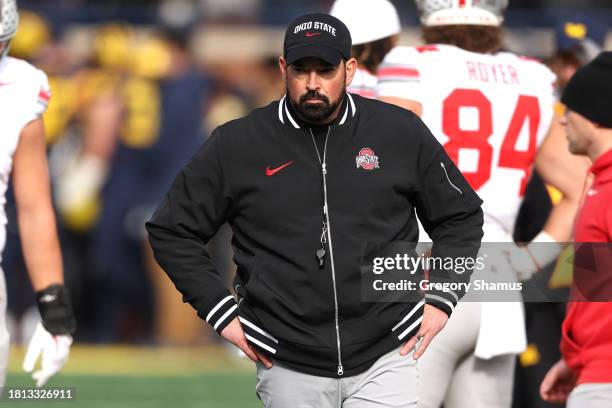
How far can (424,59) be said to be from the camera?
20.4 ft

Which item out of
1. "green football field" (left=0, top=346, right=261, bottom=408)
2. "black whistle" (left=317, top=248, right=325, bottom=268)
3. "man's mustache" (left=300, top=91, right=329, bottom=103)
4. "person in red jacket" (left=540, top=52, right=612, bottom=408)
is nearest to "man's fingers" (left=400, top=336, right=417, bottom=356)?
"black whistle" (left=317, top=248, right=325, bottom=268)

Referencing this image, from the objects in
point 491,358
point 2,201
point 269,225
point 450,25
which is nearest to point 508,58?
point 450,25

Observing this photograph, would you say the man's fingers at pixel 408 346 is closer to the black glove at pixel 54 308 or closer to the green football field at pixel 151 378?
the black glove at pixel 54 308

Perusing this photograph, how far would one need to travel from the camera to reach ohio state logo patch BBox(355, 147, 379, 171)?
17.1ft

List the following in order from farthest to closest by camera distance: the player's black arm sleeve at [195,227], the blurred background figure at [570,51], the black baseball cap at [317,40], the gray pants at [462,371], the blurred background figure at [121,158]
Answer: the blurred background figure at [121,158] < the blurred background figure at [570,51] < the gray pants at [462,371] < the player's black arm sleeve at [195,227] < the black baseball cap at [317,40]

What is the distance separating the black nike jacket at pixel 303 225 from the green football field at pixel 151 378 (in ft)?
12.3

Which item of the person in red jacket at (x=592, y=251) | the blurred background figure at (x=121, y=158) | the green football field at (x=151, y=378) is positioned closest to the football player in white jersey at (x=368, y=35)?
the person in red jacket at (x=592, y=251)

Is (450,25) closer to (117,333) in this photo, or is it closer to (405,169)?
(405,169)

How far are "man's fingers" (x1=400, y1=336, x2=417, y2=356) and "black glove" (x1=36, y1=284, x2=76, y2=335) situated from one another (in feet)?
4.52

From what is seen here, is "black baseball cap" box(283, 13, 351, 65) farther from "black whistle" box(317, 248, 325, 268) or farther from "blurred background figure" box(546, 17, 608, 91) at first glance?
"blurred background figure" box(546, 17, 608, 91)

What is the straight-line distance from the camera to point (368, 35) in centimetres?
651

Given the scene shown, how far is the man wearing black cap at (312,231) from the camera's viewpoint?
5.16m

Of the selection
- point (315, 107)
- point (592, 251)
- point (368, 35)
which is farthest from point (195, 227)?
point (368, 35)

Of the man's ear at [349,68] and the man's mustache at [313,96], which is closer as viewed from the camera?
the man's mustache at [313,96]
